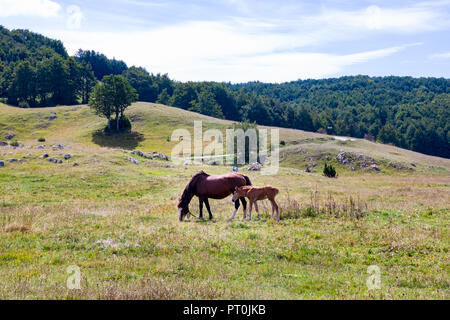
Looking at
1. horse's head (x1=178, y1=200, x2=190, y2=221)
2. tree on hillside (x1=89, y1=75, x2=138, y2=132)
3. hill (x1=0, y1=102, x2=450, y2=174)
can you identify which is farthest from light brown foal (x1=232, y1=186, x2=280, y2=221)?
tree on hillside (x1=89, y1=75, x2=138, y2=132)

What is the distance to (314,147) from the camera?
80188 millimetres

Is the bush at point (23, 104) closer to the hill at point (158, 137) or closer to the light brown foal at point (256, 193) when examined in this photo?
the hill at point (158, 137)

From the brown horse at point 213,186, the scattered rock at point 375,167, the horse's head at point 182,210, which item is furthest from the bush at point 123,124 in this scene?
the horse's head at point 182,210

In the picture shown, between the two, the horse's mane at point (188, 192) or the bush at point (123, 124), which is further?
the bush at point (123, 124)

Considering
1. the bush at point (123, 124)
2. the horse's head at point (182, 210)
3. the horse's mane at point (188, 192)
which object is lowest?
the horse's head at point (182, 210)

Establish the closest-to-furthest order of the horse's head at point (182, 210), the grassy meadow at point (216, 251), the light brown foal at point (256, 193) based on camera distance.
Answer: the grassy meadow at point (216, 251) → the light brown foal at point (256, 193) → the horse's head at point (182, 210)

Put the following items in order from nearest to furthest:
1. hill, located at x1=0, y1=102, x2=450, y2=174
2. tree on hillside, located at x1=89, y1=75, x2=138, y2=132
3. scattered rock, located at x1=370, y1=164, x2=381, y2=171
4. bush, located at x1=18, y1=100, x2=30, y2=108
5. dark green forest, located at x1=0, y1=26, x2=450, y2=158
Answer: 1. scattered rock, located at x1=370, y1=164, x2=381, y2=171
2. hill, located at x1=0, y1=102, x2=450, y2=174
3. tree on hillside, located at x1=89, y1=75, x2=138, y2=132
4. bush, located at x1=18, y1=100, x2=30, y2=108
5. dark green forest, located at x1=0, y1=26, x2=450, y2=158

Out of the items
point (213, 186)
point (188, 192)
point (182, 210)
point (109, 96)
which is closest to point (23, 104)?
point (109, 96)

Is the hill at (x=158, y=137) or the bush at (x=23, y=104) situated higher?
the bush at (x=23, y=104)

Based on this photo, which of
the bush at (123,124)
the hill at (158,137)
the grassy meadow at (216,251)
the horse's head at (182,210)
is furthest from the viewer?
the bush at (123,124)

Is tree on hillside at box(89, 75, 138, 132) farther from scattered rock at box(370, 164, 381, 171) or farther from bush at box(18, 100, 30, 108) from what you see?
scattered rock at box(370, 164, 381, 171)
